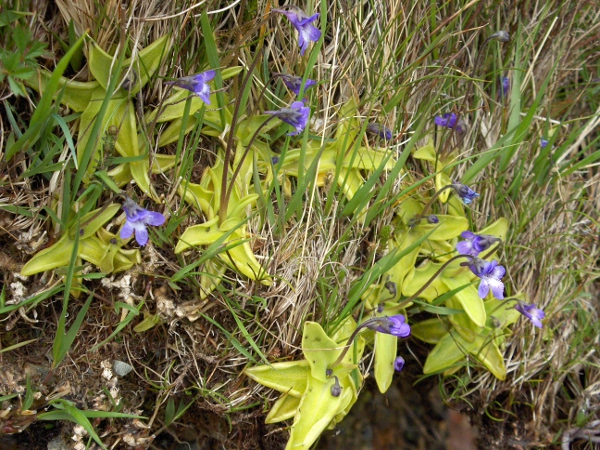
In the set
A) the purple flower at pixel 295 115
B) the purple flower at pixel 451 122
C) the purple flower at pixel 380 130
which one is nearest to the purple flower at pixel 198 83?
the purple flower at pixel 295 115

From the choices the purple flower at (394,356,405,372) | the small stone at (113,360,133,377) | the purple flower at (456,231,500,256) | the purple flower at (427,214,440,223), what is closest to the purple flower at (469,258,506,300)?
the purple flower at (456,231,500,256)

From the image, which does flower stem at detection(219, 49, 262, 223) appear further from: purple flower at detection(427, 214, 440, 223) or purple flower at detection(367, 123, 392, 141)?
purple flower at detection(427, 214, 440, 223)

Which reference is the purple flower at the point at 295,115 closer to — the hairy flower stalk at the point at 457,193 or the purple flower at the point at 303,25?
the purple flower at the point at 303,25

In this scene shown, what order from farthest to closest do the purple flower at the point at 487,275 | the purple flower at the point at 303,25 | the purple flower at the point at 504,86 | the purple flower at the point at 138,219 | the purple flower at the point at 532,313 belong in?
the purple flower at the point at 504,86
the purple flower at the point at 532,313
the purple flower at the point at 487,275
the purple flower at the point at 303,25
the purple flower at the point at 138,219

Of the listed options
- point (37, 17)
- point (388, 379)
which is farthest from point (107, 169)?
point (388, 379)

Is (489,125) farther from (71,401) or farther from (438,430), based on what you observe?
(71,401)
